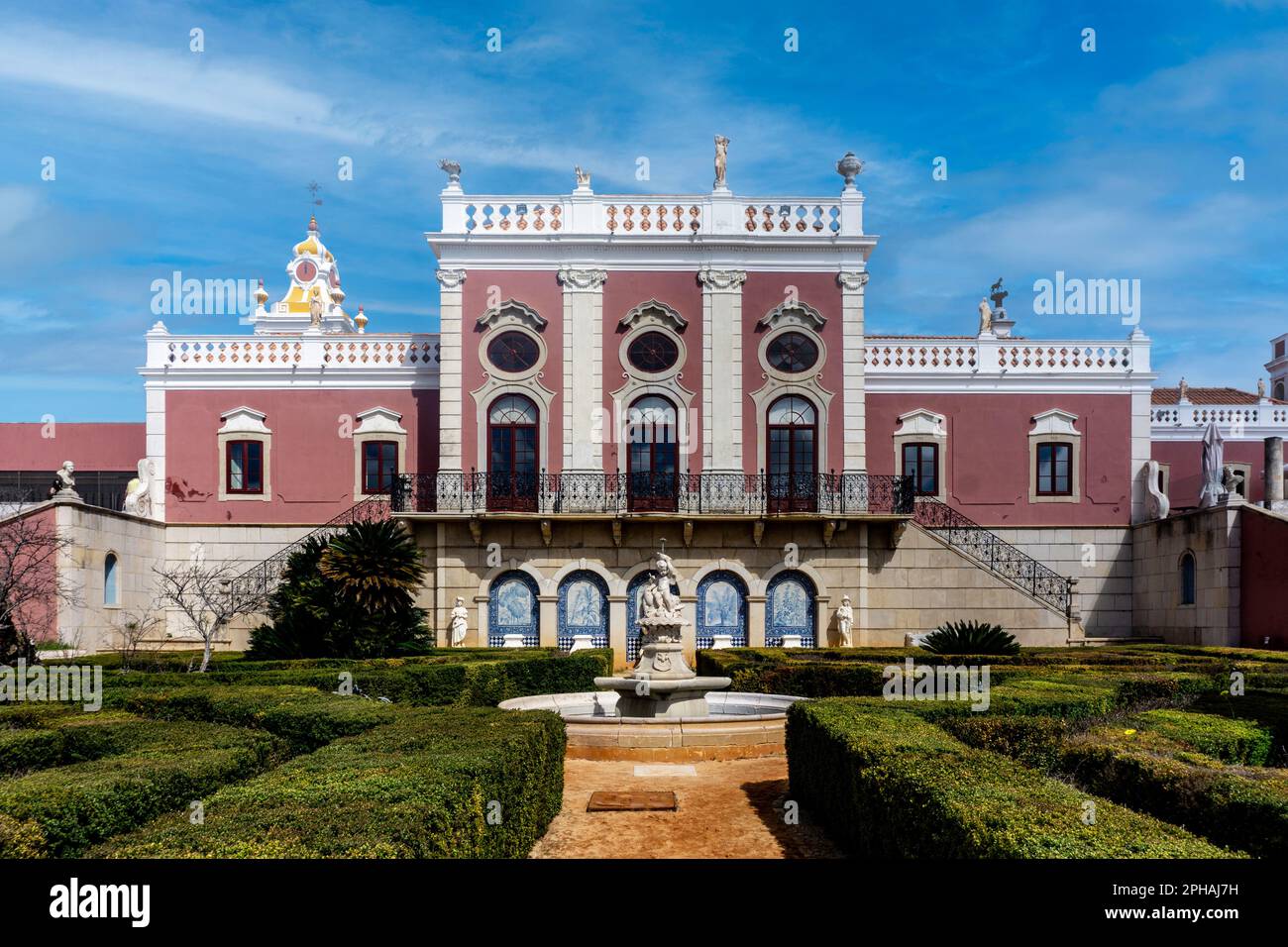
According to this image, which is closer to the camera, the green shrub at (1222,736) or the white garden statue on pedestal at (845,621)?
the green shrub at (1222,736)

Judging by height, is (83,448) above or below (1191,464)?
above

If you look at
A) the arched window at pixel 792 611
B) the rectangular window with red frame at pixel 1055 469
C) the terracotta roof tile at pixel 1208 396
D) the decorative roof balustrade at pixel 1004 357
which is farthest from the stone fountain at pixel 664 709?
the terracotta roof tile at pixel 1208 396

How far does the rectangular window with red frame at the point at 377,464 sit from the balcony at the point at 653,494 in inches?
94.1

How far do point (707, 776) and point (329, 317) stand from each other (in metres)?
33.4

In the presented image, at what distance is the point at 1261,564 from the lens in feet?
73.9

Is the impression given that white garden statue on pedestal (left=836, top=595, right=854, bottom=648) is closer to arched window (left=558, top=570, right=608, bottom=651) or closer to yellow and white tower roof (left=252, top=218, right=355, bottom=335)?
arched window (left=558, top=570, right=608, bottom=651)

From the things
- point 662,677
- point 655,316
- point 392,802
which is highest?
point 655,316

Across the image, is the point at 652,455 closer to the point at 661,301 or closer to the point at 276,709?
the point at 661,301

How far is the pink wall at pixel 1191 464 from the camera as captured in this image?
104ft

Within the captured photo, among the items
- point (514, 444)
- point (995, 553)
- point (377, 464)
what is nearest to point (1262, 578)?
point (995, 553)

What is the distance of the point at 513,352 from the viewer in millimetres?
26750

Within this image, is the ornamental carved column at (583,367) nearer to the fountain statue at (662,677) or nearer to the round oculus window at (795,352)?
the round oculus window at (795,352)

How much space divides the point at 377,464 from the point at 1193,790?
79.1 feet

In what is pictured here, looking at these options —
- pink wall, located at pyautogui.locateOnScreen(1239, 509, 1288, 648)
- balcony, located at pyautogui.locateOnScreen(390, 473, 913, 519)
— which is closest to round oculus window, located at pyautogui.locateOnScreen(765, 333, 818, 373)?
balcony, located at pyautogui.locateOnScreen(390, 473, 913, 519)
